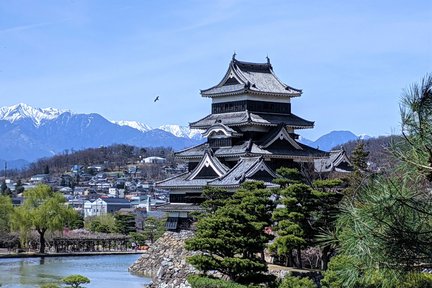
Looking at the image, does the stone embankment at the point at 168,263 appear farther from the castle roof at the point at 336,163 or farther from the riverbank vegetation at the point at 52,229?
the riverbank vegetation at the point at 52,229

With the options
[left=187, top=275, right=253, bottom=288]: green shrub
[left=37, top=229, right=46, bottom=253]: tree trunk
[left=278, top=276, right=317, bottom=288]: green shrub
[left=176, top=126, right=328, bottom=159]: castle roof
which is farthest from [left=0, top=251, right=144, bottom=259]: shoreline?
[left=278, top=276, right=317, bottom=288]: green shrub

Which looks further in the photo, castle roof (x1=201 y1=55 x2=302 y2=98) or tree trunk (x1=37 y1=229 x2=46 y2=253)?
tree trunk (x1=37 y1=229 x2=46 y2=253)

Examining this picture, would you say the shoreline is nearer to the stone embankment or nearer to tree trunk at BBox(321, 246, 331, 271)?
the stone embankment

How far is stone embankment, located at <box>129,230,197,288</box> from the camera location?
24.6 metres

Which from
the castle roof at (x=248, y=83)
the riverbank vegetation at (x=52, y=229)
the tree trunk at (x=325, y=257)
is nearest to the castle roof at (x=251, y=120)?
the castle roof at (x=248, y=83)

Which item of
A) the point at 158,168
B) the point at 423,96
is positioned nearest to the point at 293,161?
the point at 423,96

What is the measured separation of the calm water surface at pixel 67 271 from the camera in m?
25.7

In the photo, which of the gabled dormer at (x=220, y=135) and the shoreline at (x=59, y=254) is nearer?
the gabled dormer at (x=220, y=135)

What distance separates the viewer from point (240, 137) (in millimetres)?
30344

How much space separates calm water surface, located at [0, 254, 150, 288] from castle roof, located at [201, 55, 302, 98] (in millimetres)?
8484

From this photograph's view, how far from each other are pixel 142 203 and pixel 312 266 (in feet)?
227

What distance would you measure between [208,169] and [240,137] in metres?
1.95

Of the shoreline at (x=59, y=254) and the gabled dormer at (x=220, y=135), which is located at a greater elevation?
the gabled dormer at (x=220, y=135)

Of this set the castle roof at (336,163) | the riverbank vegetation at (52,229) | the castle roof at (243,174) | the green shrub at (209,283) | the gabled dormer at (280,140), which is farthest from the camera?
the riverbank vegetation at (52,229)
